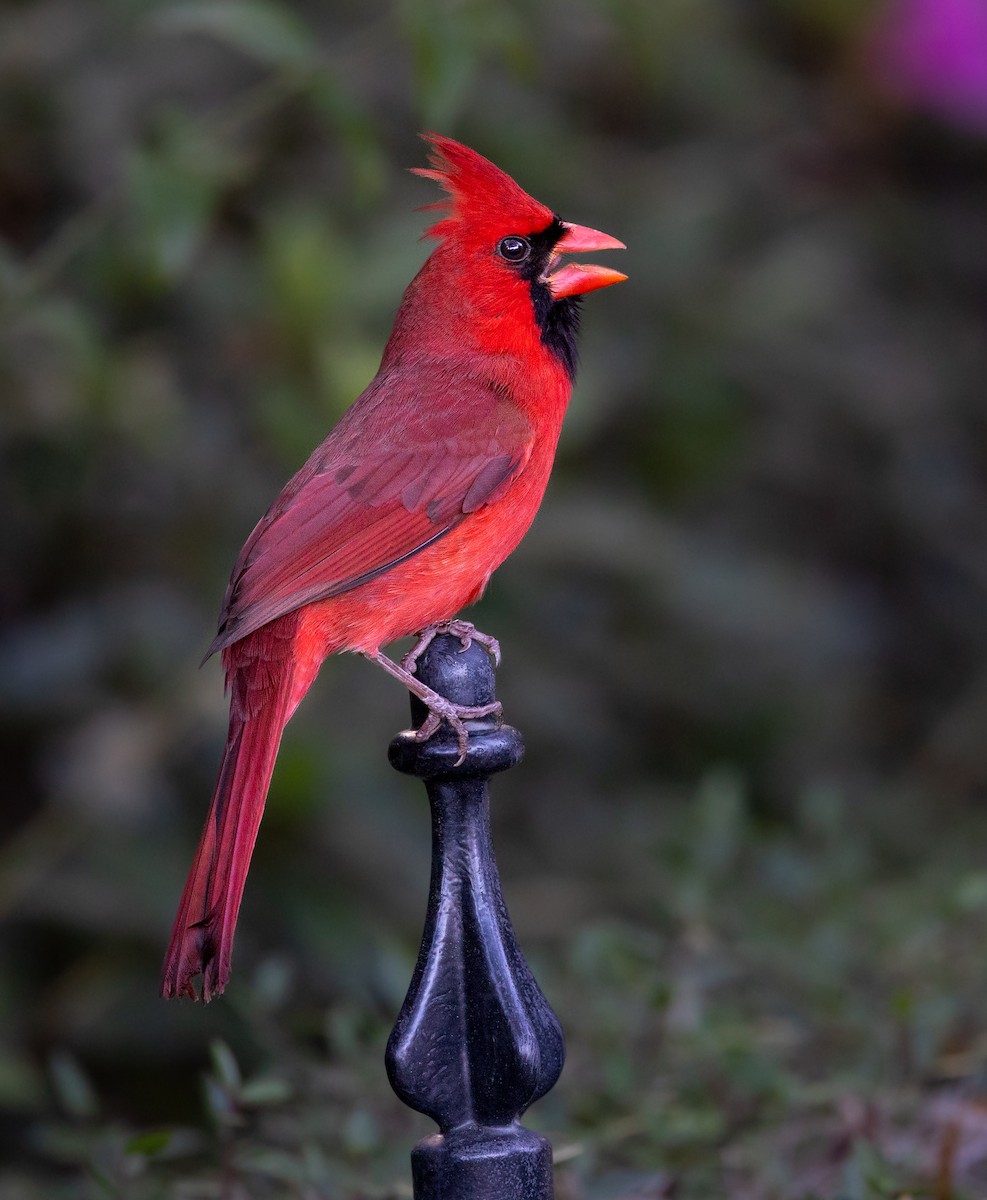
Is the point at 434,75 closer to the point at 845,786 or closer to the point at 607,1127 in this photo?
the point at 607,1127

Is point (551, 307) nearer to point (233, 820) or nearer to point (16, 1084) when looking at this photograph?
point (233, 820)

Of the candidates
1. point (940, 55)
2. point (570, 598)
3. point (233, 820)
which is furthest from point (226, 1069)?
point (940, 55)

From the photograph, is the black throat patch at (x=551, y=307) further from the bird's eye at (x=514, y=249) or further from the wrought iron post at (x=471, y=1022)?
the wrought iron post at (x=471, y=1022)

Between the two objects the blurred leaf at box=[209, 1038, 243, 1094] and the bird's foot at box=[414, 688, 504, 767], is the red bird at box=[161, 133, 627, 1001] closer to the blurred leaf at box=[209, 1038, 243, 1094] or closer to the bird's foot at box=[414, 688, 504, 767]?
the bird's foot at box=[414, 688, 504, 767]

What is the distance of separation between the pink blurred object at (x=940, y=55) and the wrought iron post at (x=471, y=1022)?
2893 millimetres

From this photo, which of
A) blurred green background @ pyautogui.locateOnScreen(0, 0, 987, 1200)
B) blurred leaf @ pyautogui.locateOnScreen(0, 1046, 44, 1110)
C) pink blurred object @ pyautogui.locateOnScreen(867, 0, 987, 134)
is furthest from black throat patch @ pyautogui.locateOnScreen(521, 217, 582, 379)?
pink blurred object @ pyautogui.locateOnScreen(867, 0, 987, 134)

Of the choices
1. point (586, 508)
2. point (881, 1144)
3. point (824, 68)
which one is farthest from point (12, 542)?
point (824, 68)

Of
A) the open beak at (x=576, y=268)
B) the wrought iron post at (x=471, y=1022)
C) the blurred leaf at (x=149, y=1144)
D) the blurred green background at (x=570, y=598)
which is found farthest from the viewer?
the open beak at (x=576, y=268)

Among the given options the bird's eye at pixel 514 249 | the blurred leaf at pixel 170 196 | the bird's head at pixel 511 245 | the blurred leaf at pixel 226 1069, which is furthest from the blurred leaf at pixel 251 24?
the blurred leaf at pixel 226 1069

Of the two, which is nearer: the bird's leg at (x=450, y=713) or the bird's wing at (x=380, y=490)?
the bird's leg at (x=450, y=713)

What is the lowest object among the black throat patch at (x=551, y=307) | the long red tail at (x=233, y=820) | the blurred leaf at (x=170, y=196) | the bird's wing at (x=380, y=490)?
the long red tail at (x=233, y=820)

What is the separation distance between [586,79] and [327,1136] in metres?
2.76

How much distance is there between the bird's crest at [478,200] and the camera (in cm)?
203

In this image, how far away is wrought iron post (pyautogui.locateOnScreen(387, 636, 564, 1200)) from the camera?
4.49 ft
